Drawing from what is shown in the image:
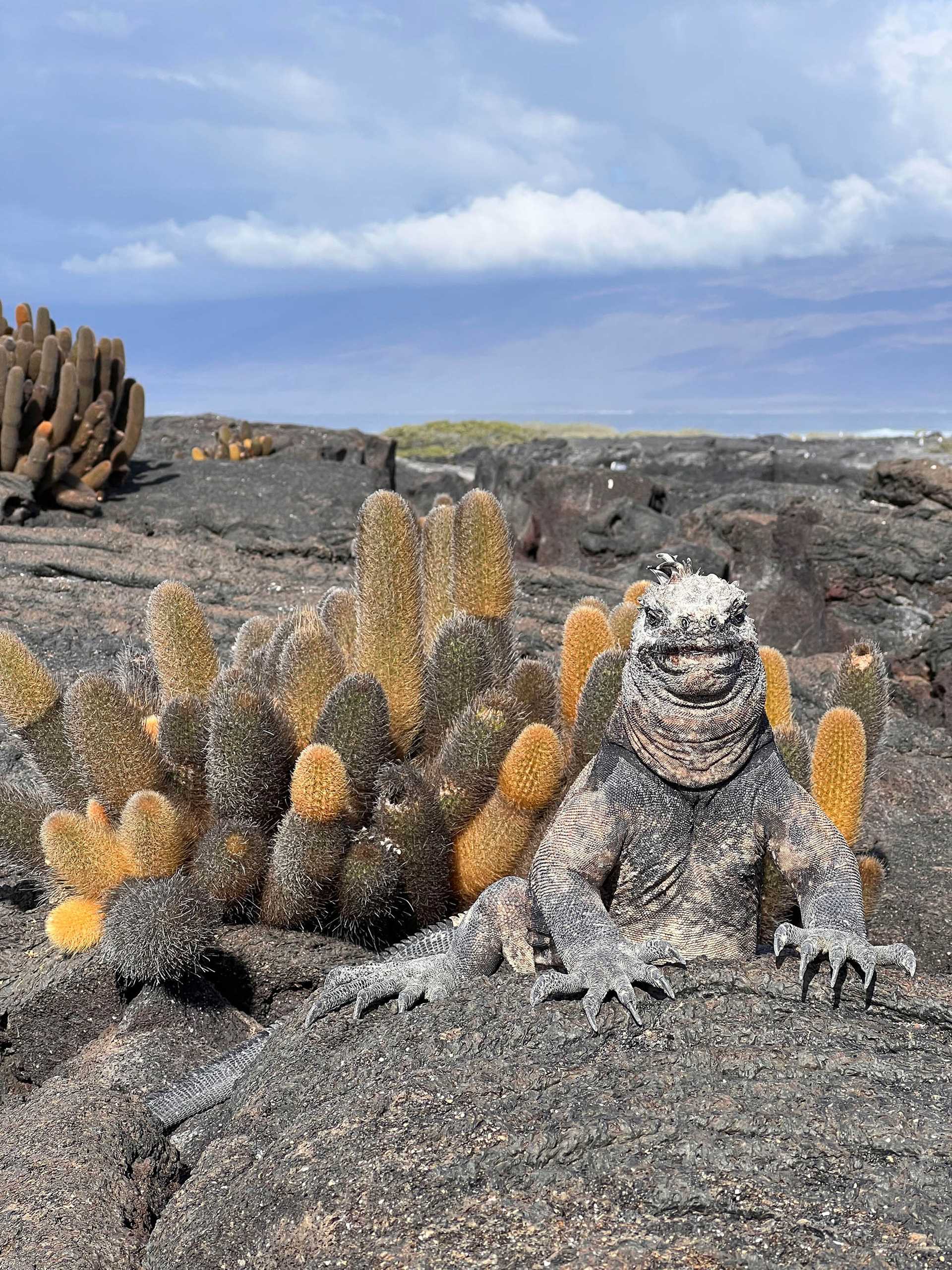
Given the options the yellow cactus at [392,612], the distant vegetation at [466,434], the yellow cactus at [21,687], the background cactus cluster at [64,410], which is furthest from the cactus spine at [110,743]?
the distant vegetation at [466,434]

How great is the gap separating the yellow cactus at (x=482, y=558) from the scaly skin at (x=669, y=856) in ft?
6.44

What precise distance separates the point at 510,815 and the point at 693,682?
1.41 metres

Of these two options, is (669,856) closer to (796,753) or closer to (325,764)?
(796,753)

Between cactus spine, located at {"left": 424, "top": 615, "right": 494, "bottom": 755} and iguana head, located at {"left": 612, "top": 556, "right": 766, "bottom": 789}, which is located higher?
iguana head, located at {"left": 612, "top": 556, "right": 766, "bottom": 789}

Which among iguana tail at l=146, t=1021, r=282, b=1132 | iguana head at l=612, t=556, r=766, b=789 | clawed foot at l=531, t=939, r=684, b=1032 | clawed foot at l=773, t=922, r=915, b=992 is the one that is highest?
iguana head at l=612, t=556, r=766, b=789

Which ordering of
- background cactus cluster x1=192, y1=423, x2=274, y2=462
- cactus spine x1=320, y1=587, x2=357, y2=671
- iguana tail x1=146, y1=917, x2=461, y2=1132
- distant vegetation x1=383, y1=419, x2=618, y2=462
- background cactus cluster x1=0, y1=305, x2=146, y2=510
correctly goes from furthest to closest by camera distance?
1. distant vegetation x1=383, y1=419, x2=618, y2=462
2. background cactus cluster x1=192, y1=423, x2=274, y2=462
3. background cactus cluster x1=0, y1=305, x2=146, y2=510
4. cactus spine x1=320, y1=587, x2=357, y2=671
5. iguana tail x1=146, y1=917, x2=461, y2=1132

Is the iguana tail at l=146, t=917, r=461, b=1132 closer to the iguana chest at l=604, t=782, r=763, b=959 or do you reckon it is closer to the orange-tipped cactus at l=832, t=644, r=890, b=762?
the iguana chest at l=604, t=782, r=763, b=959

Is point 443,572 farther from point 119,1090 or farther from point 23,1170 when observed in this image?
point 23,1170

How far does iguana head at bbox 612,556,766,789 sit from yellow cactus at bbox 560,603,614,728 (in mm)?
1510

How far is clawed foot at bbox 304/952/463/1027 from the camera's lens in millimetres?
2771

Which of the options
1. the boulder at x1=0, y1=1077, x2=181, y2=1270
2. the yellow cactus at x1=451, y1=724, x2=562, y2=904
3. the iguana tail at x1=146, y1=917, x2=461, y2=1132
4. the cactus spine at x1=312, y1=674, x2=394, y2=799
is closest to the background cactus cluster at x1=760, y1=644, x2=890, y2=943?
the yellow cactus at x1=451, y1=724, x2=562, y2=904

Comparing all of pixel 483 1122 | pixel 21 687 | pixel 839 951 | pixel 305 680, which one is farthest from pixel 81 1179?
pixel 21 687

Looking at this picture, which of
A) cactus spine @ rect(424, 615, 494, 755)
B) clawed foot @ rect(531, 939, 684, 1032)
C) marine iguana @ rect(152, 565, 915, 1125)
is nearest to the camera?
clawed foot @ rect(531, 939, 684, 1032)

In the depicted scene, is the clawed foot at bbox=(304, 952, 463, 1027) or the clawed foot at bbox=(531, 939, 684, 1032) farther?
the clawed foot at bbox=(304, 952, 463, 1027)
